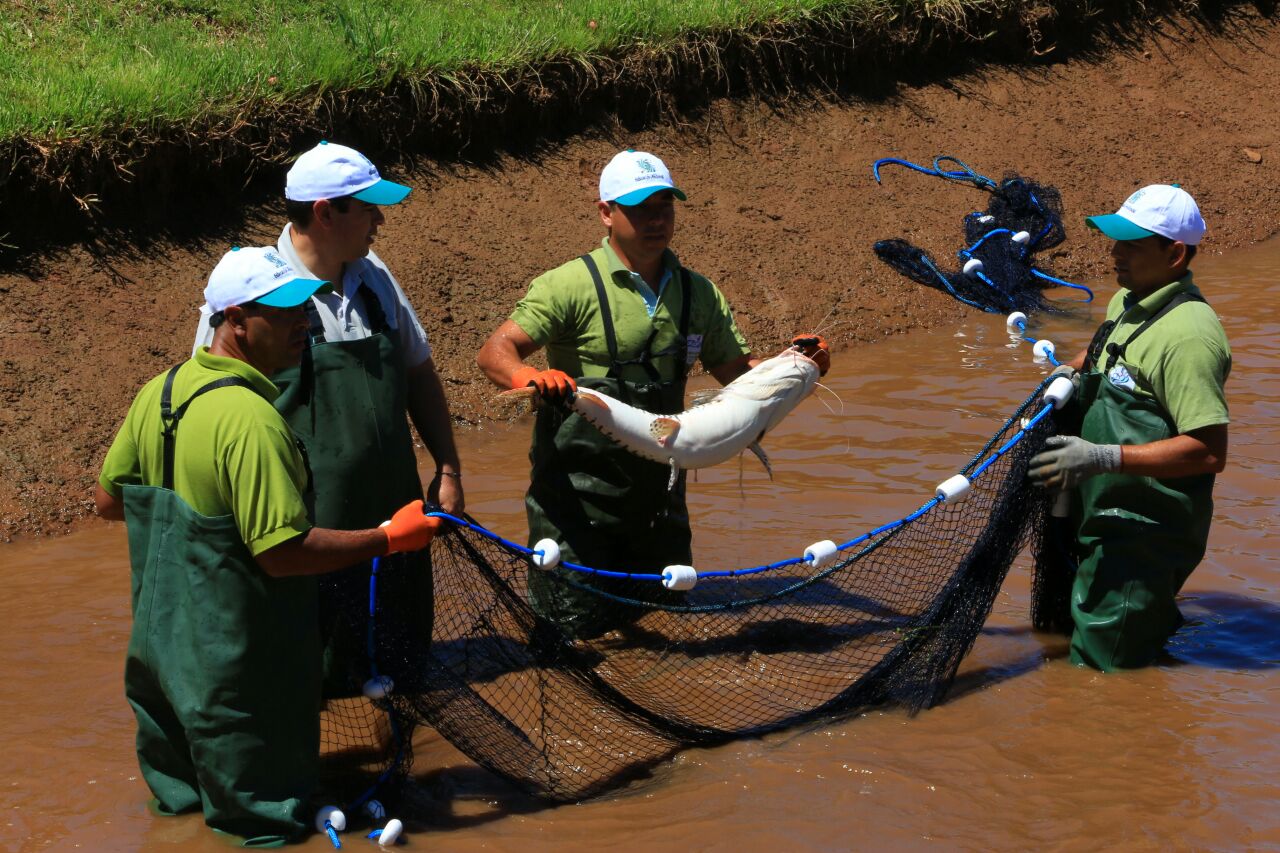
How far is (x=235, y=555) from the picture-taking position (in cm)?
385

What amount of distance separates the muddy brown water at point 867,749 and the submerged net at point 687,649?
0.16 meters

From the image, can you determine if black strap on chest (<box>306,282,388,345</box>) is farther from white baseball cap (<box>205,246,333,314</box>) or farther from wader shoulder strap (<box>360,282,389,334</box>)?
white baseball cap (<box>205,246,333,314</box>)

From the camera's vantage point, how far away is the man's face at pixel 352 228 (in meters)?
4.68

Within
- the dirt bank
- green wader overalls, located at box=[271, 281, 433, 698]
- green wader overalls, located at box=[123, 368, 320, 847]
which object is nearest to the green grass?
the dirt bank

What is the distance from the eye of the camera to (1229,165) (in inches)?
520

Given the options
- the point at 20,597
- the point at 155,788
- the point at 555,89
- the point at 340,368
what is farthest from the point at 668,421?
the point at 555,89

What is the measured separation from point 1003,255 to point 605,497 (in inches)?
245

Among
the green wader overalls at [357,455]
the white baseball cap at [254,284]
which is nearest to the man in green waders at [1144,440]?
the green wader overalls at [357,455]

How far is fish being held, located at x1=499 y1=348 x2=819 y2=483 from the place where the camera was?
499cm

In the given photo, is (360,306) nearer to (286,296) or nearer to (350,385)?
(350,385)

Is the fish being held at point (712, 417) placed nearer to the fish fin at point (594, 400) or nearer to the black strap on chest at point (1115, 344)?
the fish fin at point (594, 400)

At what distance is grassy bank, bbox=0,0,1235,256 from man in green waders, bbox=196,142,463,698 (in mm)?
4028

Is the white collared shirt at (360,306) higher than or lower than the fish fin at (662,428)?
higher

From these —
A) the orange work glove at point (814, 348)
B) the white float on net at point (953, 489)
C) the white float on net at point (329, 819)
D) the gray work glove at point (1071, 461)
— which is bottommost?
the white float on net at point (329, 819)
